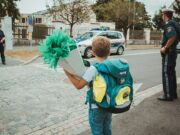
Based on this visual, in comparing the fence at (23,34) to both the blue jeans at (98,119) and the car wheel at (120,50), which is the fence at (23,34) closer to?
the car wheel at (120,50)

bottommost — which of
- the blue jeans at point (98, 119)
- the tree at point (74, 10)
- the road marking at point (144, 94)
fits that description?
the road marking at point (144, 94)

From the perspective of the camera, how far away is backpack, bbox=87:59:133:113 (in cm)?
341

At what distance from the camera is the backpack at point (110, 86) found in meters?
3.41

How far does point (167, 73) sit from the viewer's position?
7004 mm

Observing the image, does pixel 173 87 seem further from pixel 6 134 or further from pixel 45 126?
pixel 6 134

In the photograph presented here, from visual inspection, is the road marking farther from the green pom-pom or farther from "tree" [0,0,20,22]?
"tree" [0,0,20,22]

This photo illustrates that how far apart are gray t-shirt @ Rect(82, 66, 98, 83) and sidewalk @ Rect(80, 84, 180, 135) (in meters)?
2.06

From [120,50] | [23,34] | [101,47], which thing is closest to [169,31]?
[101,47]

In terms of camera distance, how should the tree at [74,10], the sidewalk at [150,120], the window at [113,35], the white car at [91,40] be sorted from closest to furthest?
the sidewalk at [150,120] → the white car at [91,40] → the window at [113,35] → the tree at [74,10]

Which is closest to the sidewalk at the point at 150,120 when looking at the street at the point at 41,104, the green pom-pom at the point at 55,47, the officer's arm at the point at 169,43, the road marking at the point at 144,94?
the road marking at the point at 144,94

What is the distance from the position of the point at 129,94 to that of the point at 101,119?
417 mm

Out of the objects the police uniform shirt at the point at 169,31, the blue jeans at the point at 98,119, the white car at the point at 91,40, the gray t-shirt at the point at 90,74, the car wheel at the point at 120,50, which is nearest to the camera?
the gray t-shirt at the point at 90,74

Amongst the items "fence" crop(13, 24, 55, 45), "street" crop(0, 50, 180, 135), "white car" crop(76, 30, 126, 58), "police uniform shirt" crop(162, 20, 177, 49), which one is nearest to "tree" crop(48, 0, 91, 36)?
"fence" crop(13, 24, 55, 45)

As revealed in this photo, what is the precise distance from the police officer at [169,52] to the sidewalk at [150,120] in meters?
0.34
